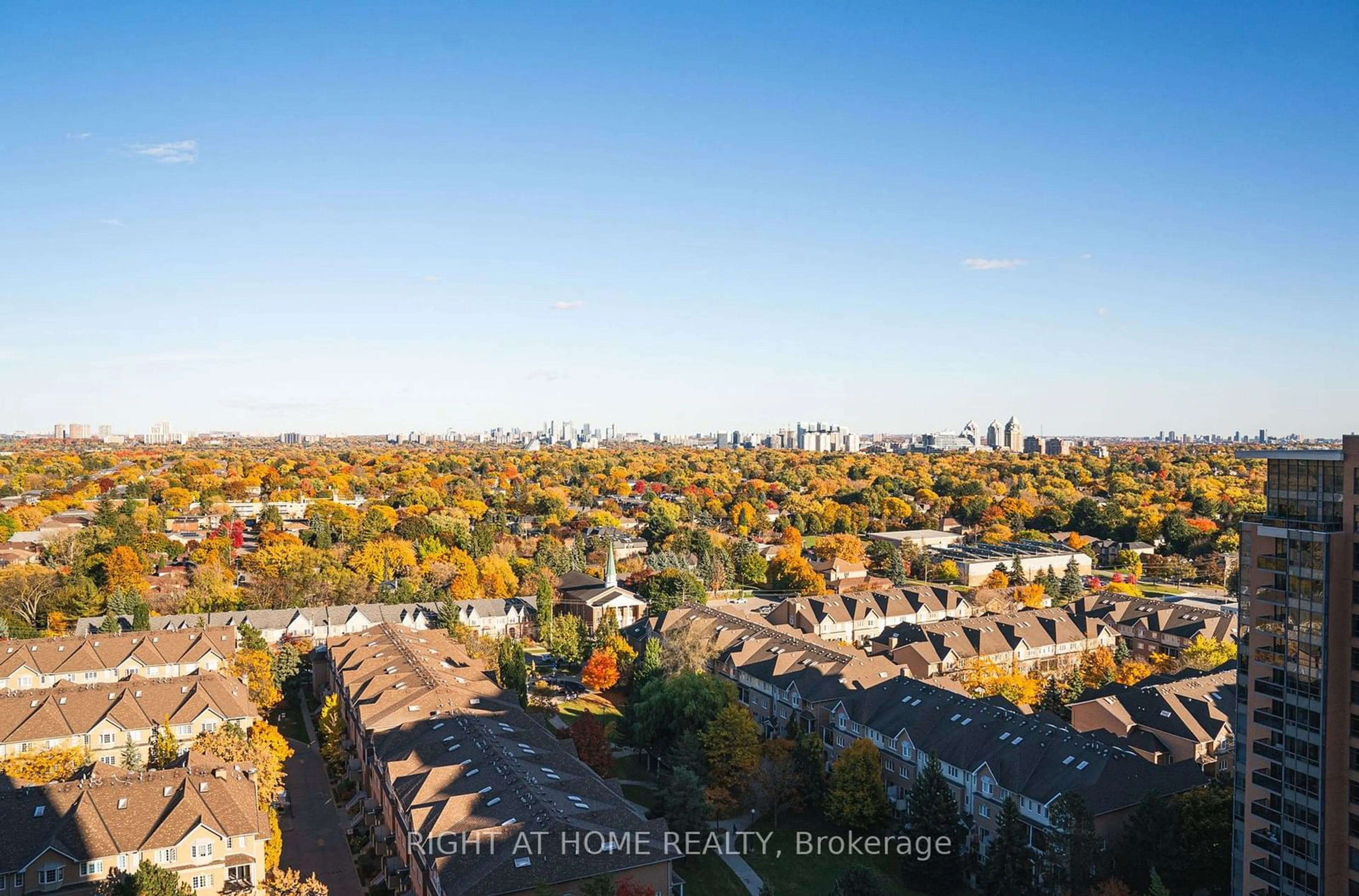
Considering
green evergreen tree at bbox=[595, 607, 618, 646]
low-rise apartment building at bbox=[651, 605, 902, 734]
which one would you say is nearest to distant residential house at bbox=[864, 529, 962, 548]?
green evergreen tree at bbox=[595, 607, 618, 646]

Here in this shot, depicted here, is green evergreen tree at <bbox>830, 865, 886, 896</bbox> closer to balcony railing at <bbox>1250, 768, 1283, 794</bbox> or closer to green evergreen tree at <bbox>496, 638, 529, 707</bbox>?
balcony railing at <bbox>1250, 768, 1283, 794</bbox>

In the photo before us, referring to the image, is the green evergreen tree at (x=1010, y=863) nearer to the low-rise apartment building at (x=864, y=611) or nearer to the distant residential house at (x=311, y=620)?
the low-rise apartment building at (x=864, y=611)

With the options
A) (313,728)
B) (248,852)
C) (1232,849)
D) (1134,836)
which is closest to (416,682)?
(313,728)

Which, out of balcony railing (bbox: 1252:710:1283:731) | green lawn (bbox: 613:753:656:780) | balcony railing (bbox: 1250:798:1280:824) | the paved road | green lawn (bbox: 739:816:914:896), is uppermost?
balcony railing (bbox: 1252:710:1283:731)

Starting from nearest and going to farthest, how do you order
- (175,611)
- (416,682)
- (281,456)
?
(416,682), (175,611), (281,456)

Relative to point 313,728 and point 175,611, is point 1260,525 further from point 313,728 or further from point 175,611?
point 175,611

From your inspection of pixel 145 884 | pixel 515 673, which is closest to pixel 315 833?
pixel 145 884

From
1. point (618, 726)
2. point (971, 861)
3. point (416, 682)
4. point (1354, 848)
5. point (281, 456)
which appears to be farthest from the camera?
point (281, 456)
